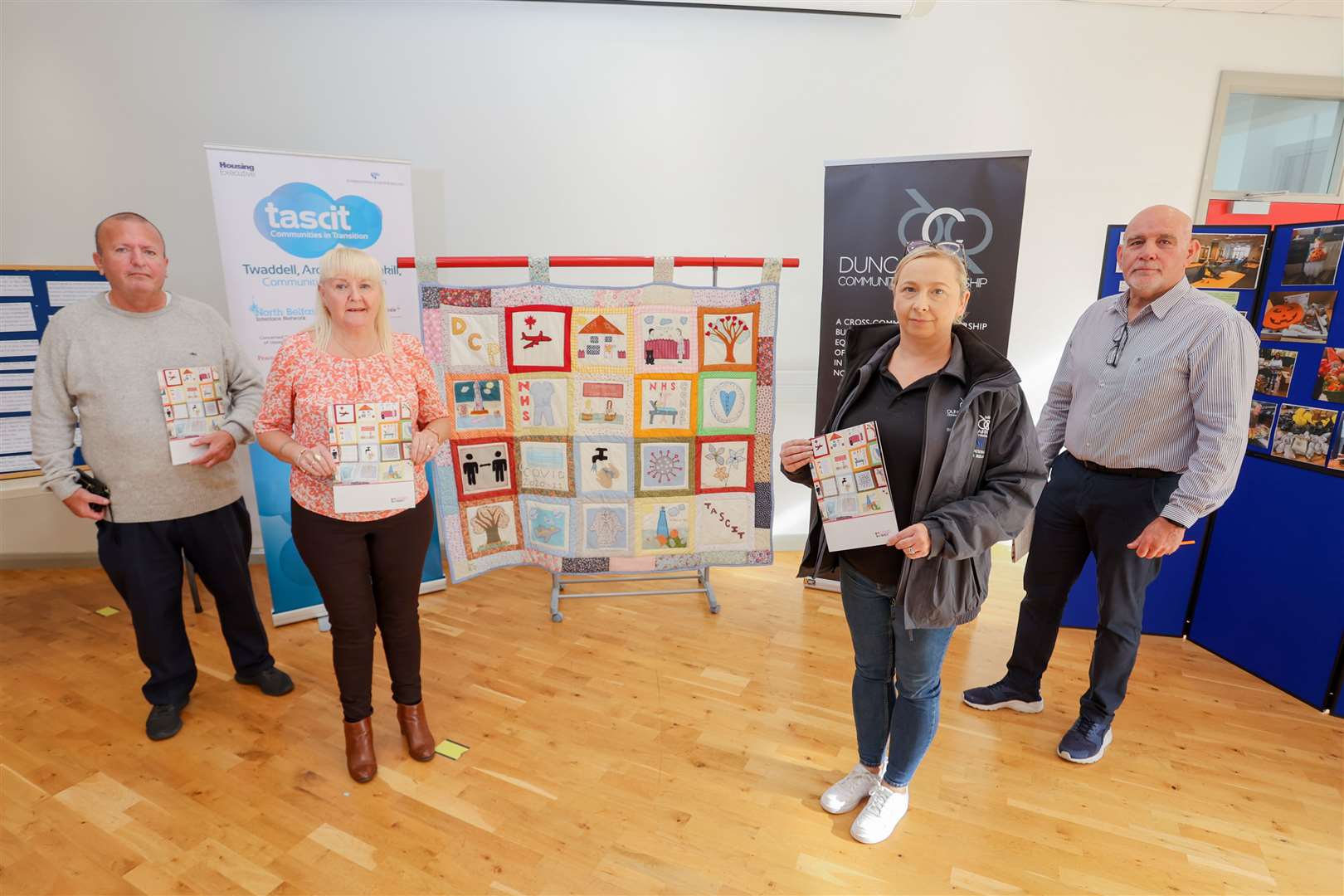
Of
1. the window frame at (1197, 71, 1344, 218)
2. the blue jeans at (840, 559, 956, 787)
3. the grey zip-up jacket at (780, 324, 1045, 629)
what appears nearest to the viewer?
the grey zip-up jacket at (780, 324, 1045, 629)

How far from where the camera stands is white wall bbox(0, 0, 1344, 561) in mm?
3244

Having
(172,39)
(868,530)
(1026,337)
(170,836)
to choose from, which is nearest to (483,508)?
(170,836)

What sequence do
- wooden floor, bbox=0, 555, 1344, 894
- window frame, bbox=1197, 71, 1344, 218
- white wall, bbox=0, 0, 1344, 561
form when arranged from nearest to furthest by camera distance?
wooden floor, bbox=0, 555, 1344, 894 → white wall, bbox=0, 0, 1344, 561 → window frame, bbox=1197, 71, 1344, 218

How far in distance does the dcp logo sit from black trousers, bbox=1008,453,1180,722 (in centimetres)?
112

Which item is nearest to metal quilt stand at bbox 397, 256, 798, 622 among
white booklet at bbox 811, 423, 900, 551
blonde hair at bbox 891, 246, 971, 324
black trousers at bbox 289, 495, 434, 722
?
black trousers at bbox 289, 495, 434, 722

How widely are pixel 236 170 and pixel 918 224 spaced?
2.86 m

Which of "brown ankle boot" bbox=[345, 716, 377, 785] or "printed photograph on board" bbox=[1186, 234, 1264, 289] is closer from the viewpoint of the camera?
"brown ankle boot" bbox=[345, 716, 377, 785]

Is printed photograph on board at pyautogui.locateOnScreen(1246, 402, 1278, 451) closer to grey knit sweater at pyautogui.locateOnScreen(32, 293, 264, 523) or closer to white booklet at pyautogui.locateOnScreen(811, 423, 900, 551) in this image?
white booklet at pyautogui.locateOnScreen(811, 423, 900, 551)

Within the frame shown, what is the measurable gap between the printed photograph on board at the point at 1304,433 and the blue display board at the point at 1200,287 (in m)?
0.42

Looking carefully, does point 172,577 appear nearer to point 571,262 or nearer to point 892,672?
point 571,262

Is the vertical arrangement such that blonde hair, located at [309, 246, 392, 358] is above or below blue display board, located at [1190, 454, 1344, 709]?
above

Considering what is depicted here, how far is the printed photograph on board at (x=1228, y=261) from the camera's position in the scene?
2607 millimetres

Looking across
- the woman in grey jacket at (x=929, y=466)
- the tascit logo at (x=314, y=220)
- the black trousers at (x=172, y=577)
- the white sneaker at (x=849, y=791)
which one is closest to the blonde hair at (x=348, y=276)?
the black trousers at (x=172, y=577)

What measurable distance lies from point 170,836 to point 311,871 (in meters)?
0.47
